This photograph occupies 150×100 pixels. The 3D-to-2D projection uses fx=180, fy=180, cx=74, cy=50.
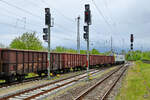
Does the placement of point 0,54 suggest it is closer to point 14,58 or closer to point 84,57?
point 14,58

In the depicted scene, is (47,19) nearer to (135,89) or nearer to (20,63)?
(20,63)

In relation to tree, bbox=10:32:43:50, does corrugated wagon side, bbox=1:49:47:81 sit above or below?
below

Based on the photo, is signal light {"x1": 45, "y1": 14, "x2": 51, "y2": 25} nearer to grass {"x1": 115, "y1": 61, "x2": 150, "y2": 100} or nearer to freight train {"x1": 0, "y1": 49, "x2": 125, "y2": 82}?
freight train {"x1": 0, "y1": 49, "x2": 125, "y2": 82}

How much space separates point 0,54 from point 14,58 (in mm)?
1406

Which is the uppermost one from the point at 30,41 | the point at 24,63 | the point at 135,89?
the point at 30,41

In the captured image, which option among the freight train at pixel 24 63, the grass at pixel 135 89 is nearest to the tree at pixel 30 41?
the freight train at pixel 24 63

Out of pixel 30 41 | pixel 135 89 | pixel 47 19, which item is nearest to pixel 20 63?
pixel 47 19

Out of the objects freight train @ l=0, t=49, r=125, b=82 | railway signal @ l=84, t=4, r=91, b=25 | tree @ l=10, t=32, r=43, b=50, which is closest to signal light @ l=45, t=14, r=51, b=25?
freight train @ l=0, t=49, r=125, b=82

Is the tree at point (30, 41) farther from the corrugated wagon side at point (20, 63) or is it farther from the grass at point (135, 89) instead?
the grass at point (135, 89)

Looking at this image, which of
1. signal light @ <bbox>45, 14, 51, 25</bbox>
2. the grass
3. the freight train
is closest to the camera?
the grass

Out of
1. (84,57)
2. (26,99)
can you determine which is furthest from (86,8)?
(84,57)

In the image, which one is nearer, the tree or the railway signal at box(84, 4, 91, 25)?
the railway signal at box(84, 4, 91, 25)

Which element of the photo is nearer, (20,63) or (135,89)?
(135,89)

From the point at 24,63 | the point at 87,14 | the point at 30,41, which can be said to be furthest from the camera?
the point at 30,41
